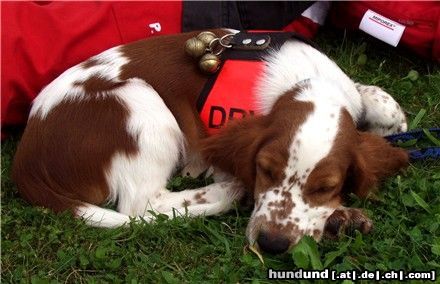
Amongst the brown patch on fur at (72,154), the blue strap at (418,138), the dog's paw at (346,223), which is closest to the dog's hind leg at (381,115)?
the blue strap at (418,138)

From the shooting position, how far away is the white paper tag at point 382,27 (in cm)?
435

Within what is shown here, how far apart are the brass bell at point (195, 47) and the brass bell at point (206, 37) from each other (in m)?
0.03

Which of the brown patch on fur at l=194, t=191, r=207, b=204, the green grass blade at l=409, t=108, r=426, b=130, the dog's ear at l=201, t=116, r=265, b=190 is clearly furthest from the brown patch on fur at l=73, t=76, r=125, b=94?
the green grass blade at l=409, t=108, r=426, b=130

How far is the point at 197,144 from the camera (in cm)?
356

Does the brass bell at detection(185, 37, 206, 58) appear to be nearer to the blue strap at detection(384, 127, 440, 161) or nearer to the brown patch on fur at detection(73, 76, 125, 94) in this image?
the brown patch on fur at detection(73, 76, 125, 94)

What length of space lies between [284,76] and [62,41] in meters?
1.42

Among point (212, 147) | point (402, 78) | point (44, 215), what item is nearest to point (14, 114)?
point (44, 215)

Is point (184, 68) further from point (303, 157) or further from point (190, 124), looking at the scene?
point (303, 157)

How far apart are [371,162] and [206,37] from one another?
44.3 inches

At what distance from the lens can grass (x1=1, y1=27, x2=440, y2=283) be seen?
2986 mm

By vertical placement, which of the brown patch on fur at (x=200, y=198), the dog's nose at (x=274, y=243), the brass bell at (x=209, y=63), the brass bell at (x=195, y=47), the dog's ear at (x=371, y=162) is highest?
the brass bell at (x=195, y=47)

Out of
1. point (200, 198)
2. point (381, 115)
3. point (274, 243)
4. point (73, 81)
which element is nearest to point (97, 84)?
point (73, 81)

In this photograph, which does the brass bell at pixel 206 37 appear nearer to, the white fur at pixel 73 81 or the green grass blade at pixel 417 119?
the white fur at pixel 73 81

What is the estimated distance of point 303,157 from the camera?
2945 millimetres
